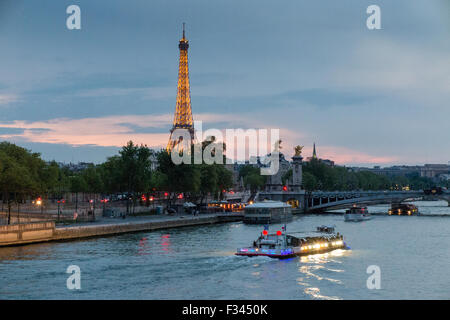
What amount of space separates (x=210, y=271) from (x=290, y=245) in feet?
31.2

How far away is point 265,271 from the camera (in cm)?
3441

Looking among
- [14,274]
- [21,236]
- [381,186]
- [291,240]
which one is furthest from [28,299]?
[381,186]

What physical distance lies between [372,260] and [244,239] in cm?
1492

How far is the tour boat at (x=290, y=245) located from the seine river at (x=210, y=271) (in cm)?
85

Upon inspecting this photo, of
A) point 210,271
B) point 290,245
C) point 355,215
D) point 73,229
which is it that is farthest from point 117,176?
point 210,271

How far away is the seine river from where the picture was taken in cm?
2842

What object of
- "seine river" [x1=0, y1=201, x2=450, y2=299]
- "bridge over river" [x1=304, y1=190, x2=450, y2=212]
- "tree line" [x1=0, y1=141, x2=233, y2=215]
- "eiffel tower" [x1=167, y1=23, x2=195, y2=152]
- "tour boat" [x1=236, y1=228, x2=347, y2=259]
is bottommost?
"seine river" [x1=0, y1=201, x2=450, y2=299]

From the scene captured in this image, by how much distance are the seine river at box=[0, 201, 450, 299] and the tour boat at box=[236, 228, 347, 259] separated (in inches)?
33.3

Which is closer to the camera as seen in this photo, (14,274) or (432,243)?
(14,274)

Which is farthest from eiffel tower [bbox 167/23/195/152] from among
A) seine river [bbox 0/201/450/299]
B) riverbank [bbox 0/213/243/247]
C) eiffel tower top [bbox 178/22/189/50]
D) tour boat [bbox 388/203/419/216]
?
seine river [bbox 0/201/450/299]

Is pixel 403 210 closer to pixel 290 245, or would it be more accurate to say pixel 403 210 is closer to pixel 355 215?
pixel 355 215

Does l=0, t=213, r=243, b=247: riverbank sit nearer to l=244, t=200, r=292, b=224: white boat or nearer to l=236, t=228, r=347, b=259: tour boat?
l=244, t=200, r=292, b=224: white boat

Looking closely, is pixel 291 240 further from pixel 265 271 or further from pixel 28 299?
pixel 28 299
